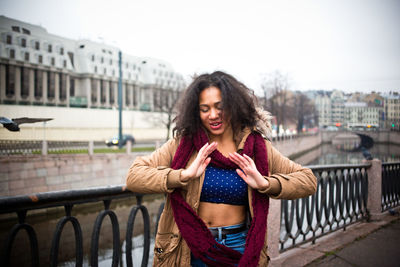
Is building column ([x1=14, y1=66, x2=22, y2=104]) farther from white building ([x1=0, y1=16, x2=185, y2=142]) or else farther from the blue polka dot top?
the blue polka dot top

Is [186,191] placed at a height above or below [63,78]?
below

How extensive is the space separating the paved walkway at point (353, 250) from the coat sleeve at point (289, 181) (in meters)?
1.95

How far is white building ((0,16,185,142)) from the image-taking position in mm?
32188

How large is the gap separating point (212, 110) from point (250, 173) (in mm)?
515

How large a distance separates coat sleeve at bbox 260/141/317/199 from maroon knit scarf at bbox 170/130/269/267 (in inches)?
4.2

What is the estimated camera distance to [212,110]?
6.64 feet

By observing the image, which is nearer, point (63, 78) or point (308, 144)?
point (63, 78)

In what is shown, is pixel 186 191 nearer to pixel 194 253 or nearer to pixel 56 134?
pixel 194 253

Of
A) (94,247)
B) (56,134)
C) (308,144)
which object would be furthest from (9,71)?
(308,144)

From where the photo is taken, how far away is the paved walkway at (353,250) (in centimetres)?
364

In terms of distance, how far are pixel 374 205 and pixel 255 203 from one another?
201 inches

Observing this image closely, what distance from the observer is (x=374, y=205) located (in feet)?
19.1

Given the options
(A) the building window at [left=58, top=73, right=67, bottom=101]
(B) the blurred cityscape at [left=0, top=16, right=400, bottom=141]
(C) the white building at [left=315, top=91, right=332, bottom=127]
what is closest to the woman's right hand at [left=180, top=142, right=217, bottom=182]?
(B) the blurred cityscape at [left=0, top=16, right=400, bottom=141]

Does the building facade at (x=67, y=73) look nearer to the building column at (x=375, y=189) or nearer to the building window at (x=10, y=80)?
the building window at (x=10, y=80)
